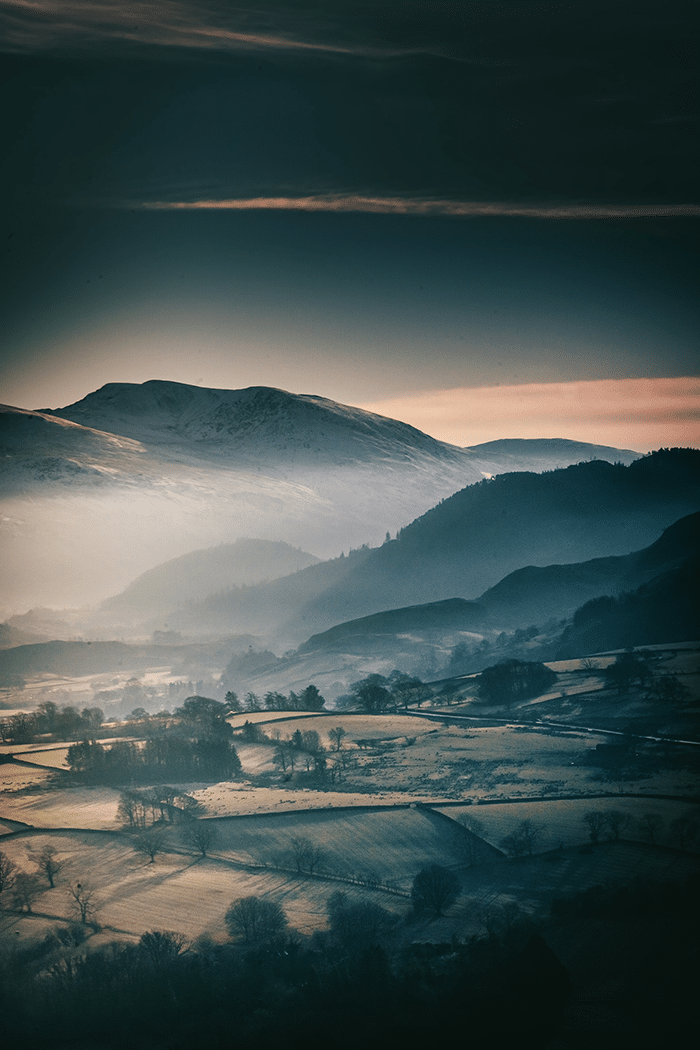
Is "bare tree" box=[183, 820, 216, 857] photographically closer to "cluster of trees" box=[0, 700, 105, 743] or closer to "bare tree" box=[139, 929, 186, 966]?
"bare tree" box=[139, 929, 186, 966]

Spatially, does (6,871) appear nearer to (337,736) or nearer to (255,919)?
(255,919)

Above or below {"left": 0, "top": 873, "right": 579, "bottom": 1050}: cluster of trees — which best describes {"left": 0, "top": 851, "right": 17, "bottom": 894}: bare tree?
above

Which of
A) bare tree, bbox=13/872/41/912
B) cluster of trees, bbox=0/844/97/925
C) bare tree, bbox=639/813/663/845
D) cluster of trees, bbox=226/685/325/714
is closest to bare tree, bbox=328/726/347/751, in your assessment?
cluster of trees, bbox=226/685/325/714

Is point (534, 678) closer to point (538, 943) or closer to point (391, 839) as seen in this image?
point (391, 839)

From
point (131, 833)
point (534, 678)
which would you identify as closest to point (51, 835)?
point (131, 833)

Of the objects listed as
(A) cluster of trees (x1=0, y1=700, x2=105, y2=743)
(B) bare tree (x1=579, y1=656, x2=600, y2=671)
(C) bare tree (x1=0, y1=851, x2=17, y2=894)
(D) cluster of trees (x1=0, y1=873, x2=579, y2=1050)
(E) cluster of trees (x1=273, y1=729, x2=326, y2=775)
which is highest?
Result: (B) bare tree (x1=579, y1=656, x2=600, y2=671)

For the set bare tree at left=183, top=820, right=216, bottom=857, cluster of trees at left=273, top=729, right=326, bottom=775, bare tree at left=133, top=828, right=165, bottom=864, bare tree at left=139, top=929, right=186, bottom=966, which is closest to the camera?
bare tree at left=139, top=929, right=186, bottom=966

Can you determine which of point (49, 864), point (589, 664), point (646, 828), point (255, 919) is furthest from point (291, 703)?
point (255, 919)
